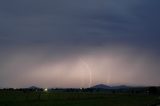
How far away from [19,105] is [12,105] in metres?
1.18

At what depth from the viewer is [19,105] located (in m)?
55.0

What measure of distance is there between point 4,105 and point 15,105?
67.3 inches

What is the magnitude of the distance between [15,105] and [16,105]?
8.3 inches

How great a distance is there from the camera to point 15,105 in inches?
2173

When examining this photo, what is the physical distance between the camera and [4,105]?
54.3m

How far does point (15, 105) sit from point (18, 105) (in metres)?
0.50

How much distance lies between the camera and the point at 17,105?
55031 millimetres

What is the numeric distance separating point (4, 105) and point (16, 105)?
1.80 m

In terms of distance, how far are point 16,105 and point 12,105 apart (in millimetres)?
760

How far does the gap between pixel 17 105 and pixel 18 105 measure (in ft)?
0.48

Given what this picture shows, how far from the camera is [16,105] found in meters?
55.1

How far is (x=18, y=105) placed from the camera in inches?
2167
